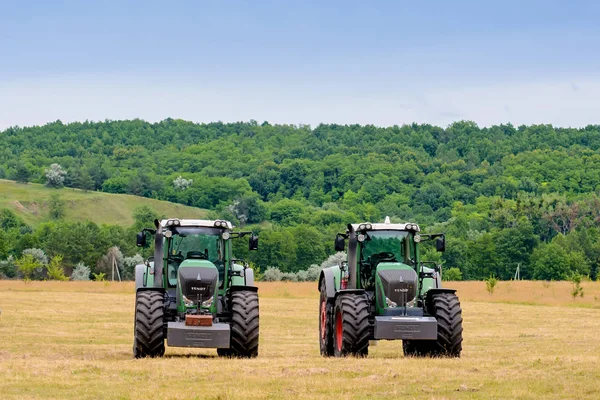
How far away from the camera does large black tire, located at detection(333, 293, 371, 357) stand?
22.1 meters

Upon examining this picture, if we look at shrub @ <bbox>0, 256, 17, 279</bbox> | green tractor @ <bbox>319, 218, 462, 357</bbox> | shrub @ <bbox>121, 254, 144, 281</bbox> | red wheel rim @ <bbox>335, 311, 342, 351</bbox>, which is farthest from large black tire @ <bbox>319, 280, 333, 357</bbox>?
shrub @ <bbox>121, 254, 144, 281</bbox>

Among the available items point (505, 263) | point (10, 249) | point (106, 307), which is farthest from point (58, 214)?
point (106, 307)

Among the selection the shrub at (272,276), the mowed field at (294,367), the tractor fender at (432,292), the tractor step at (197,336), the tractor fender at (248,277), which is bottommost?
the mowed field at (294,367)

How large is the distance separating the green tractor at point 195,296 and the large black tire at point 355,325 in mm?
1770

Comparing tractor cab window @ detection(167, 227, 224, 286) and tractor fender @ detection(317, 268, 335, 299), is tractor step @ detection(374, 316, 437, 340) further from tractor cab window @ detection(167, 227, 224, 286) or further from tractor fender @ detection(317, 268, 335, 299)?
tractor cab window @ detection(167, 227, 224, 286)

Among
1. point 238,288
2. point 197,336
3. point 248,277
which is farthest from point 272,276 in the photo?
point 197,336

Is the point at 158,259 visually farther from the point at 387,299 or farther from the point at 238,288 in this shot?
the point at 387,299

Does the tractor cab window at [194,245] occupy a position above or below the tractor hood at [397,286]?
above

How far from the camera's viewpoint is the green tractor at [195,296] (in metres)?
22.2

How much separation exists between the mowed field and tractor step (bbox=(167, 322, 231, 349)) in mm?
341

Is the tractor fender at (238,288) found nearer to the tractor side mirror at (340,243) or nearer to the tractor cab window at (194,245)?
the tractor cab window at (194,245)

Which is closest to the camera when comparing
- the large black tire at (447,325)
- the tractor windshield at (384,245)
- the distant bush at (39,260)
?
the large black tire at (447,325)

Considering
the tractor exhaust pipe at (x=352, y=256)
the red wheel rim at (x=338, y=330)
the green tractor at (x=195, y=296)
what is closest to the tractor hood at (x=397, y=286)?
the red wheel rim at (x=338, y=330)

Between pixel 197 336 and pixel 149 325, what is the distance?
3.32ft
